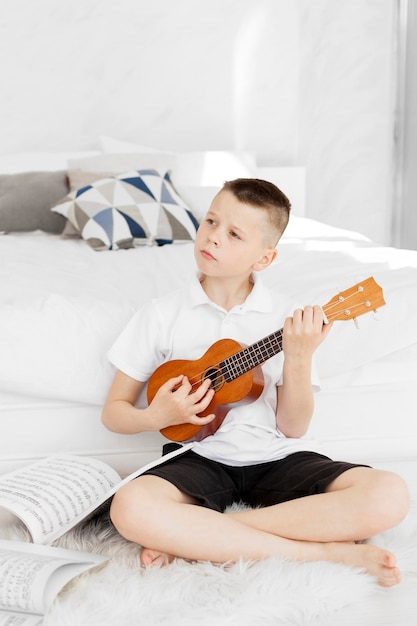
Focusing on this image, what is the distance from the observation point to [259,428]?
143 centimetres

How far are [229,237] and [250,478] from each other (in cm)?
45

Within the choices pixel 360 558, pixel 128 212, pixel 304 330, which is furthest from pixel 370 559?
pixel 128 212

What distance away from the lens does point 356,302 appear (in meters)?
1.29

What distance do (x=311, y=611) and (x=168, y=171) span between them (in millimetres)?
2066

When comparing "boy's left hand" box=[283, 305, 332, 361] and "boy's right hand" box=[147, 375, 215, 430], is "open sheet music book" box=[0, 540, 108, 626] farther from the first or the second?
"boy's left hand" box=[283, 305, 332, 361]

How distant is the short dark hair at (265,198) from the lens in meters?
1.44

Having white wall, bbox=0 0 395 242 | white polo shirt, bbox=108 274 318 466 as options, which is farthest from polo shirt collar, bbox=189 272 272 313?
white wall, bbox=0 0 395 242

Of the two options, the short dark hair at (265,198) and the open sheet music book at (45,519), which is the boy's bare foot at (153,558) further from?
the short dark hair at (265,198)

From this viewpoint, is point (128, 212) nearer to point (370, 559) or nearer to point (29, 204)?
point (29, 204)

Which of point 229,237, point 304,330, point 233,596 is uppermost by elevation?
point 229,237

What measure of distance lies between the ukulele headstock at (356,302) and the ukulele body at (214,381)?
0.60 feet

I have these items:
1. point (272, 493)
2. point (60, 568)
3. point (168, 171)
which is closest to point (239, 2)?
point (168, 171)

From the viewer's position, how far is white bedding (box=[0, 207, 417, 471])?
157cm

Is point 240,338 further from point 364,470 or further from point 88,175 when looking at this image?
point 88,175
